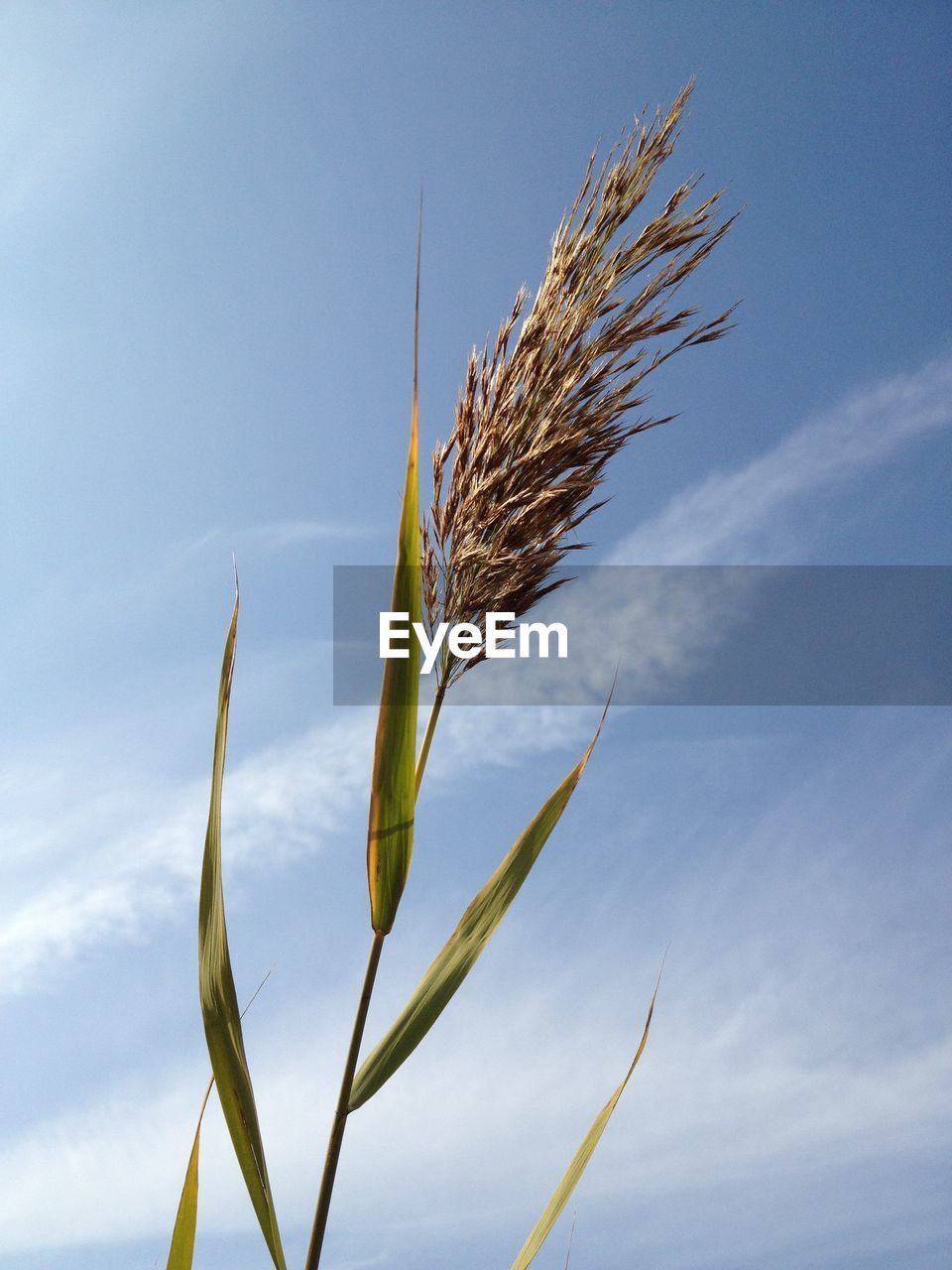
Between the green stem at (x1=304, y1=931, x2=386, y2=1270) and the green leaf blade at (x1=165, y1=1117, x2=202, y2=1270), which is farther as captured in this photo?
the green leaf blade at (x1=165, y1=1117, x2=202, y2=1270)

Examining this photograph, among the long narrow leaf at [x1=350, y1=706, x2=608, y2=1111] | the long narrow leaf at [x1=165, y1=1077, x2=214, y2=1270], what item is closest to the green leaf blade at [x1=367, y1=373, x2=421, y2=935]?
the long narrow leaf at [x1=350, y1=706, x2=608, y2=1111]

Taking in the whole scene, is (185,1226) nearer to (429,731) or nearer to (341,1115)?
(341,1115)

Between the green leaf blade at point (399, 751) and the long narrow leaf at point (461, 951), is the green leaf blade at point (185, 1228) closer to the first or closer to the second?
the long narrow leaf at point (461, 951)

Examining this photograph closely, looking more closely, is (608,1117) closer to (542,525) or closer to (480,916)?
(480,916)

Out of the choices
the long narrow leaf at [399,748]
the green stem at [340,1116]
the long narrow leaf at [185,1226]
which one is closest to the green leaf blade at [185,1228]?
the long narrow leaf at [185,1226]

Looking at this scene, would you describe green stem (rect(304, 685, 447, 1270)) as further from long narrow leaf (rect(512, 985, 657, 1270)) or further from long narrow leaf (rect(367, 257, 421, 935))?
long narrow leaf (rect(512, 985, 657, 1270))
